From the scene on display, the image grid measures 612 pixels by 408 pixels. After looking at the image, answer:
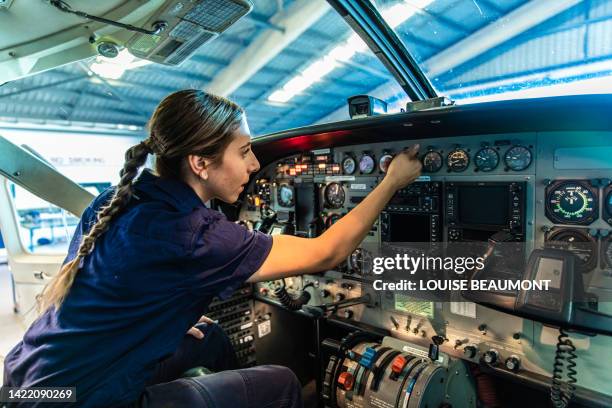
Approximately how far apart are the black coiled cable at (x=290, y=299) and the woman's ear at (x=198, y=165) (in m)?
1.34

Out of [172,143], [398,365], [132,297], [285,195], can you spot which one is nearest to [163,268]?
[132,297]

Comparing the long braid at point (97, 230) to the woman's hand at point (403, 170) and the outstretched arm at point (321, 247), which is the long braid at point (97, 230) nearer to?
the outstretched arm at point (321, 247)

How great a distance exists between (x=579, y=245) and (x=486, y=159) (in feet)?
1.56

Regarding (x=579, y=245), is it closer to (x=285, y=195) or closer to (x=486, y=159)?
(x=486, y=159)

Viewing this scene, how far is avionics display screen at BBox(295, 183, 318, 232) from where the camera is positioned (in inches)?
87.7

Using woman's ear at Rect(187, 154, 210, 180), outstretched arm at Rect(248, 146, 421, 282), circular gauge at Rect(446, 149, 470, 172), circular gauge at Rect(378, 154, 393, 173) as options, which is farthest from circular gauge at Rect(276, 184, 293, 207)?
woman's ear at Rect(187, 154, 210, 180)

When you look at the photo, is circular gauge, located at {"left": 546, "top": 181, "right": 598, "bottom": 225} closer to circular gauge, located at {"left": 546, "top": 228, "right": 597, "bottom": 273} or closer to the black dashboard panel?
circular gauge, located at {"left": 546, "top": 228, "right": 597, "bottom": 273}

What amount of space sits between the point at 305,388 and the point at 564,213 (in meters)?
1.92

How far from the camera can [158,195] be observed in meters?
0.92

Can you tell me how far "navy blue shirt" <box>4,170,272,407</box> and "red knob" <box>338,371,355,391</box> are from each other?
3.36 ft

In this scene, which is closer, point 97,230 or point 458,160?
point 97,230

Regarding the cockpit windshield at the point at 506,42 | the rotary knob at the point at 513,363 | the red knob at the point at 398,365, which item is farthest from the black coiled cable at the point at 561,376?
the cockpit windshield at the point at 506,42

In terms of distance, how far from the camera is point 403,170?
126cm

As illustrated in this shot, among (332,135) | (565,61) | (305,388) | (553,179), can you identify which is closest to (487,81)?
(565,61)
